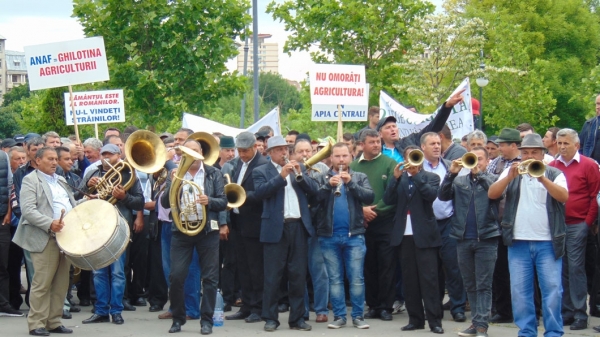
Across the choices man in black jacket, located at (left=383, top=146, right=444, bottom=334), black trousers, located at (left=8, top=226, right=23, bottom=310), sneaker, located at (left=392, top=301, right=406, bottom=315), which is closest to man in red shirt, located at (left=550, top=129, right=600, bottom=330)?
man in black jacket, located at (left=383, top=146, right=444, bottom=334)

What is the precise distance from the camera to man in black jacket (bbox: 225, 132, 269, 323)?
1148 cm

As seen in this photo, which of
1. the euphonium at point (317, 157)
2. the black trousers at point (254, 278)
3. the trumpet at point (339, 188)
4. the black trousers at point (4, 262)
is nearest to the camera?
the trumpet at point (339, 188)

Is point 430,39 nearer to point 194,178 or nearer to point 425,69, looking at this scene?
point 425,69

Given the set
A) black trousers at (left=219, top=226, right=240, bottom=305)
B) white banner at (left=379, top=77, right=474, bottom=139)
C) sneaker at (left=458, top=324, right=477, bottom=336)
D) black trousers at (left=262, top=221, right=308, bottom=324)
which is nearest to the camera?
sneaker at (left=458, top=324, right=477, bottom=336)

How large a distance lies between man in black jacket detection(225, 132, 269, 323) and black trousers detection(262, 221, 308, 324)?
608 mm

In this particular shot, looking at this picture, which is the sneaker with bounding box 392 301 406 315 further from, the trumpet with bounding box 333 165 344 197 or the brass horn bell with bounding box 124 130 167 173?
the brass horn bell with bounding box 124 130 167 173

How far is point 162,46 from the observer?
2159 cm

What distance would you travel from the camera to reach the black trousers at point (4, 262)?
11.8 meters

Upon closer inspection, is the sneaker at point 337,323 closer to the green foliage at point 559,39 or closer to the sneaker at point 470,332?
the sneaker at point 470,332

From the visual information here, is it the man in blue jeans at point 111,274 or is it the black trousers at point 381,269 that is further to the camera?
the black trousers at point 381,269

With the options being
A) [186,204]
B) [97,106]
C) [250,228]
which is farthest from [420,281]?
[97,106]

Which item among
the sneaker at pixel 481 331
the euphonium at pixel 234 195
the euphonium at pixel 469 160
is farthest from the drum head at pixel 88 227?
the sneaker at pixel 481 331

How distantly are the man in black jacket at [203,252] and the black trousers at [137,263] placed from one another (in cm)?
196

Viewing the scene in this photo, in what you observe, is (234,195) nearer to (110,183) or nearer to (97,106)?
(110,183)
